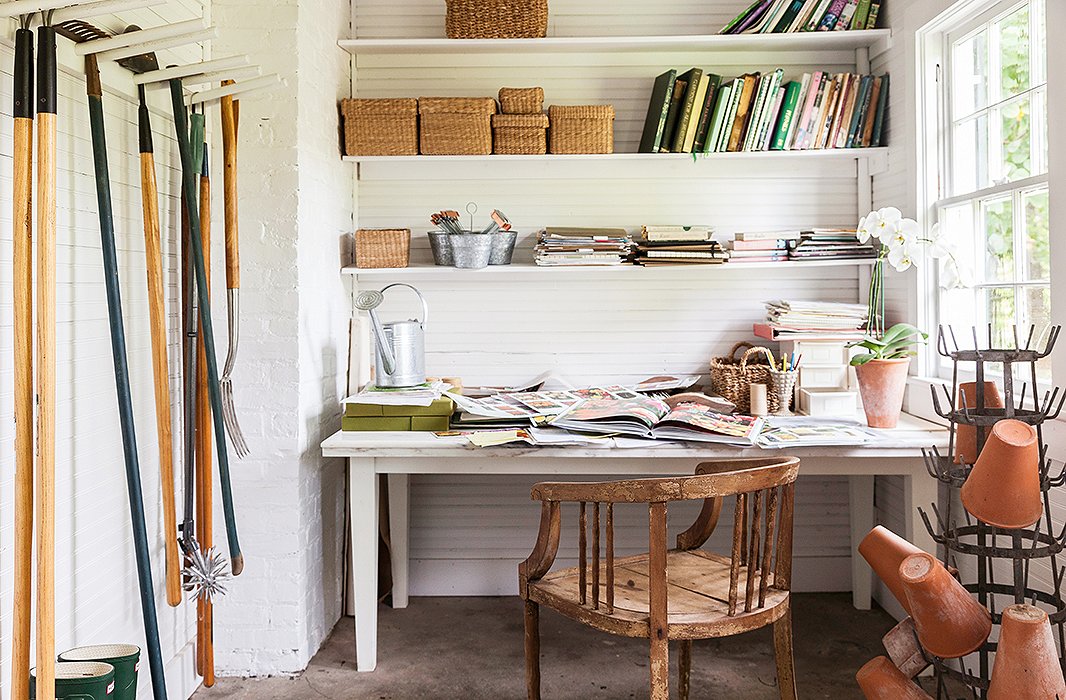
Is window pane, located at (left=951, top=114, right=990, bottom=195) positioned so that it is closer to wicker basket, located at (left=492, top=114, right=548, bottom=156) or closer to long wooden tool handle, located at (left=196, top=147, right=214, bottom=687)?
wicker basket, located at (left=492, top=114, right=548, bottom=156)

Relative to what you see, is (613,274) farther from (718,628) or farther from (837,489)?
(718,628)

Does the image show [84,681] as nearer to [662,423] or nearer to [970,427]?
[662,423]

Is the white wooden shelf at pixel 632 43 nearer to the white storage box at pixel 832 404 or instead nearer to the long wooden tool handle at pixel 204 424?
the long wooden tool handle at pixel 204 424

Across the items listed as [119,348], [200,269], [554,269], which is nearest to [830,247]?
[554,269]

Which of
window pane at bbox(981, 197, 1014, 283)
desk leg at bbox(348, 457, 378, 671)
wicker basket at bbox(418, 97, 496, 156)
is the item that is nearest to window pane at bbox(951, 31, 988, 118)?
window pane at bbox(981, 197, 1014, 283)

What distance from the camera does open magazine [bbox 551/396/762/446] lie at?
9.68 feet

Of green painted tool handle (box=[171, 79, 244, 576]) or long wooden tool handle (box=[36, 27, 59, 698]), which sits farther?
green painted tool handle (box=[171, 79, 244, 576])

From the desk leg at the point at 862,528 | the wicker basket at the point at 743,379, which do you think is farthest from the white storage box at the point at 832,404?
the desk leg at the point at 862,528

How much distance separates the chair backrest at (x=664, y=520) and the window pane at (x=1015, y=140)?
1249mm

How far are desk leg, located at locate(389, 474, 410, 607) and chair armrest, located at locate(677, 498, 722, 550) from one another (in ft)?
4.41

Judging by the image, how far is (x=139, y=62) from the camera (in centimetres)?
250

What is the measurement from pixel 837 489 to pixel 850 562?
30 centimetres

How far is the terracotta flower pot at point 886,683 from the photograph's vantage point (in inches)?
89.0

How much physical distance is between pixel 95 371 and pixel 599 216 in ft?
7.00
